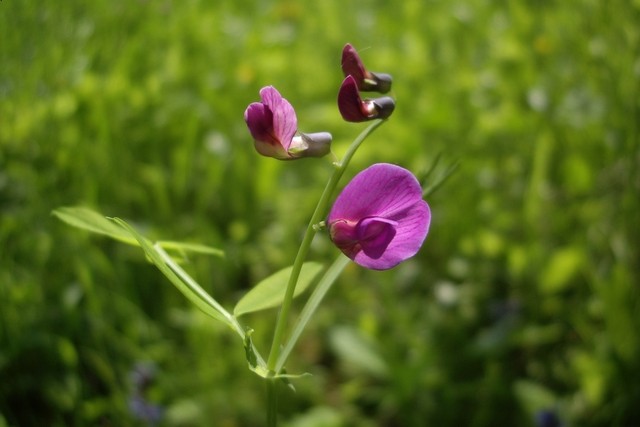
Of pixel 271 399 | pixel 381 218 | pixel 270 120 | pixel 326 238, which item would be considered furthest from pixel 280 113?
pixel 326 238

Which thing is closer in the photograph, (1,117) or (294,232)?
(1,117)

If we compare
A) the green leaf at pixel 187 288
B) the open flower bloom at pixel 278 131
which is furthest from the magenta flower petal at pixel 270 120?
the green leaf at pixel 187 288

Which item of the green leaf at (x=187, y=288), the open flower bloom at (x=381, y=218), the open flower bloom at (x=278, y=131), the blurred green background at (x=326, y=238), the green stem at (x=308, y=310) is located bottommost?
the blurred green background at (x=326, y=238)

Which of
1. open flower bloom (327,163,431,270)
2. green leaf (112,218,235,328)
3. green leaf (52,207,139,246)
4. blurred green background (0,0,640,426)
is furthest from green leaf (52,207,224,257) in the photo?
blurred green background (0,0,640,426)

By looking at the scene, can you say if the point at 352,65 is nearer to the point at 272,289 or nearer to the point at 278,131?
the point at 278,131

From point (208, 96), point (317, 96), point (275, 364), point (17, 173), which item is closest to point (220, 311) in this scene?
point (275, 364)

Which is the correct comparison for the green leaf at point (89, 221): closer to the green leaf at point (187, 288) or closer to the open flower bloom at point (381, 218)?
the green leaf at point (187, 288)

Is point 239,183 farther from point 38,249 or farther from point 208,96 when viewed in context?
point 38,249
